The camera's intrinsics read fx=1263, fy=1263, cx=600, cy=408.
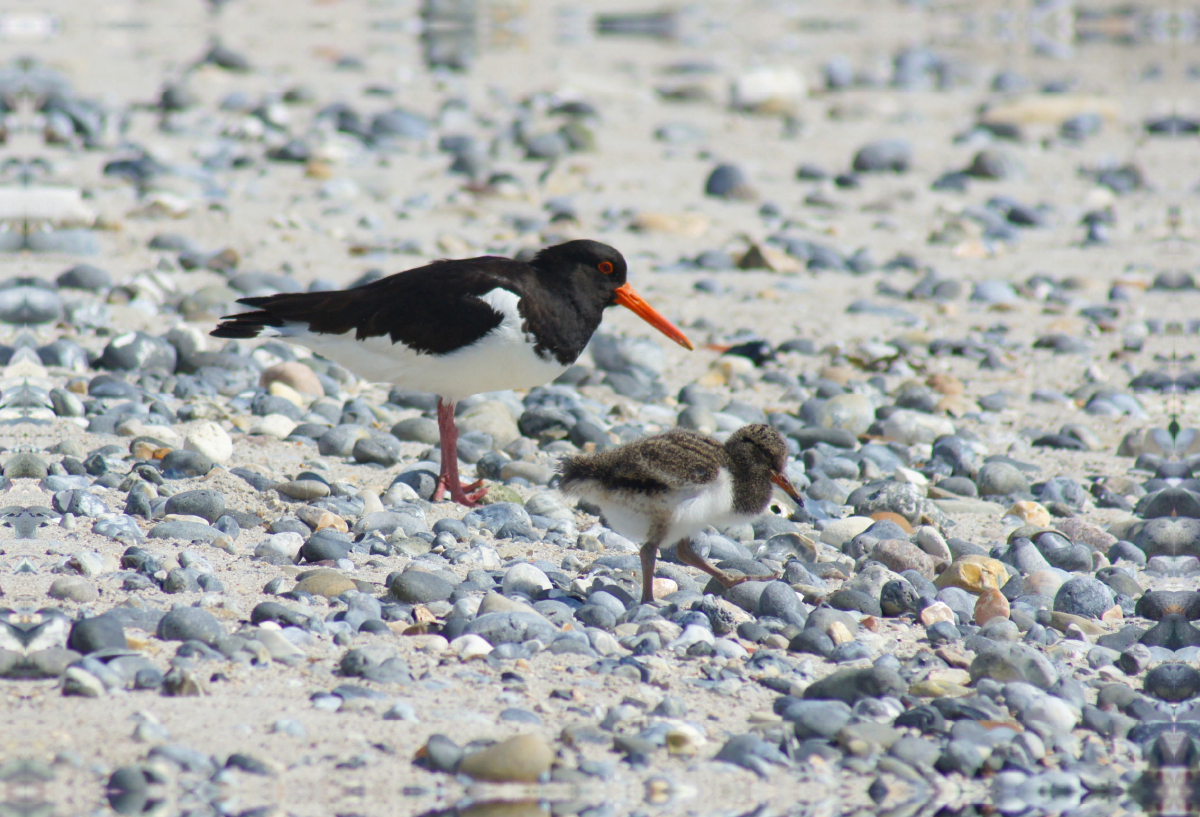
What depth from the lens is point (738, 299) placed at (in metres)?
9.45

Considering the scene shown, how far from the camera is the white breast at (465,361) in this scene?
5895 millimetres

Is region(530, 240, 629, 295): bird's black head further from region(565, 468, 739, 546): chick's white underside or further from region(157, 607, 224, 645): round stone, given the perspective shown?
region(157, 607, 224, 645): round stone

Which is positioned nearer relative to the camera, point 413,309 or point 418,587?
point 418,587

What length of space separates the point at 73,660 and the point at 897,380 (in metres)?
5.54

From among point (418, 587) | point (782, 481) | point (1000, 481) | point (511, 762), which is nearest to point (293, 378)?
point (418, 587)

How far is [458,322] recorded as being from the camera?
5.91 metres

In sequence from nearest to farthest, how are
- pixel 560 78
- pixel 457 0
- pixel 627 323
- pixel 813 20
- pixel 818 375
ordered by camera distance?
pixel 818 375
pixel 627 323
pixel 560 78
pixel 457 0
pixel 813 20

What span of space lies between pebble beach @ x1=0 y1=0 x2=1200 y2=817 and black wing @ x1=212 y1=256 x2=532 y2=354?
0.57 meters

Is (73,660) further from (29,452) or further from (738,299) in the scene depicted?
(738,299)

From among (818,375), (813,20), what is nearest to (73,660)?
(818,375)

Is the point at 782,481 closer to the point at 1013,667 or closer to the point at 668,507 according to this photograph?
the point at 668,507

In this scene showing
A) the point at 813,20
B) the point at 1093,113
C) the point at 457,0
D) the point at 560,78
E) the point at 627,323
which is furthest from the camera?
the point at 813,20

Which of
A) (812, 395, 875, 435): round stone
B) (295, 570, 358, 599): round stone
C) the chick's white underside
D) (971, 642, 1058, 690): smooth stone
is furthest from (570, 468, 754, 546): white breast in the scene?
(812, 395, 875, 435): round stone

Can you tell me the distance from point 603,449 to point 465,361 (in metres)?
1.00
